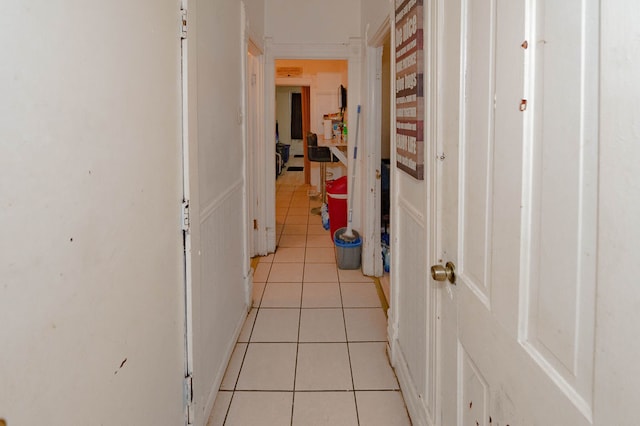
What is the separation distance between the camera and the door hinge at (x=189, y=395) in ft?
6.07

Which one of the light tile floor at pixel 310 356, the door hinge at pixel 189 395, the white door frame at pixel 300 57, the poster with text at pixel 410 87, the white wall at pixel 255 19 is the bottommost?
the light tile floor at pixel 310 356

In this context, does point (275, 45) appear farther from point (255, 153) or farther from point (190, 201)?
point (190, 201)

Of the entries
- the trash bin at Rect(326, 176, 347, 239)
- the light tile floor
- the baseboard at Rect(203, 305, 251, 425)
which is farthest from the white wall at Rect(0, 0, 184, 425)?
the trash bin at Rect(326, 176, 347, 239)

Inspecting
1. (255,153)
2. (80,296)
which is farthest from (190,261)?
(255,153)

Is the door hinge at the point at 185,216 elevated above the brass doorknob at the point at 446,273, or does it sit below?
above

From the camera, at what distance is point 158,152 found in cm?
153

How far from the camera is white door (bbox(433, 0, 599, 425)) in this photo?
2.40ft

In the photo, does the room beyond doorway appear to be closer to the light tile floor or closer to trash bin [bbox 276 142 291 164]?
trash bin [bbox 276 142 291 164]

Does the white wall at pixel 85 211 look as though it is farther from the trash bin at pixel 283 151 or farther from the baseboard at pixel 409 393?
the trash bin at pixel 283 151

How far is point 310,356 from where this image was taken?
2.77 meters

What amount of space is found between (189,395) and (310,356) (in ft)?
3.34

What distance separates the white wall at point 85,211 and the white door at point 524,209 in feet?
2.94

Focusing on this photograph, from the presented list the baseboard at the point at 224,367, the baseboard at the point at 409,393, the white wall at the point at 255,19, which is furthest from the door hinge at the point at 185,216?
the white wall at the point at 255,19

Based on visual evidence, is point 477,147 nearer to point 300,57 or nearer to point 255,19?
point 255,19
